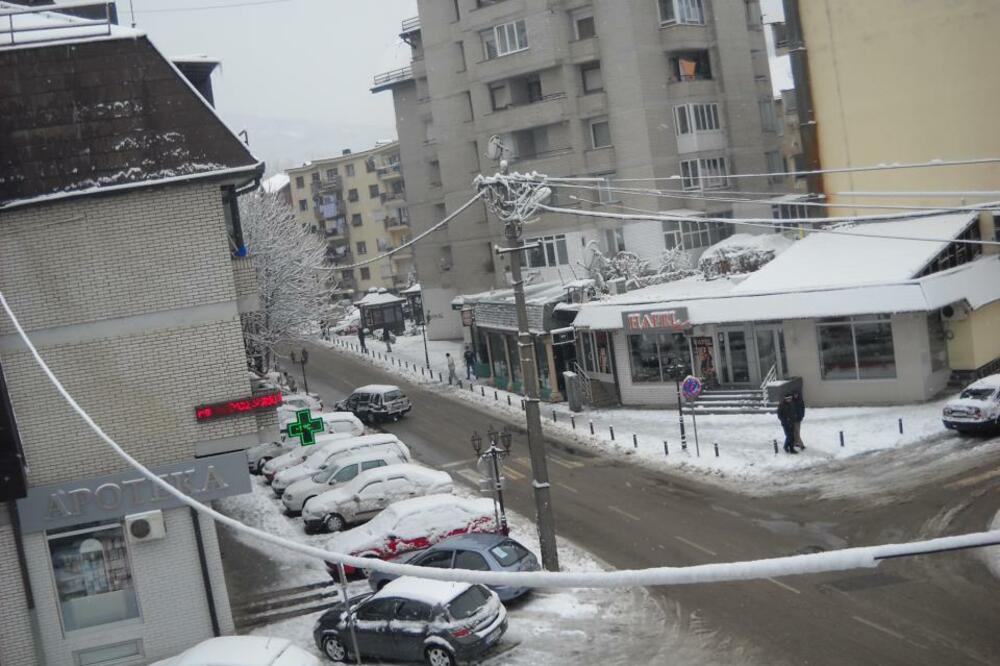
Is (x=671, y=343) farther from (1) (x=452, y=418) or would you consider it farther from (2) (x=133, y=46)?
(2) (x=133, y=46)

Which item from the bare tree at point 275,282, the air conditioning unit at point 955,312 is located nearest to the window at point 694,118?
the bare tree at point 275,282

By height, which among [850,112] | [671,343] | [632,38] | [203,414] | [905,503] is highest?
[632,38]

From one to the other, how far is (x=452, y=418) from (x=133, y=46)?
24.1 m

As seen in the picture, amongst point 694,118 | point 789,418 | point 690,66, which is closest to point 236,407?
point 789,418

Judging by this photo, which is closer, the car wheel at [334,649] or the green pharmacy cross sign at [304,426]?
the car wheel at [334,649]

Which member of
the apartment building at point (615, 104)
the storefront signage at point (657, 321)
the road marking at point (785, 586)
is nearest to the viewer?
the road marking at point (785, 586)

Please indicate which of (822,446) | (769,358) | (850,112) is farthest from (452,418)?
(850,112)

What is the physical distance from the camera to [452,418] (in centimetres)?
3831

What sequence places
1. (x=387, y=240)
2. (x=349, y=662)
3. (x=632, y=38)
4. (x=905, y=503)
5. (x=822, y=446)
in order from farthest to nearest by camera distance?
(x=387, y=240) → (x=632, y=38) → (x=822, y=446) → (x=905, y=503) → (x=349, y=662)

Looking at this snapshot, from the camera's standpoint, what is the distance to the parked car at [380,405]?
38.6 meters

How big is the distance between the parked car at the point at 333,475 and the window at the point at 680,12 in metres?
28.2

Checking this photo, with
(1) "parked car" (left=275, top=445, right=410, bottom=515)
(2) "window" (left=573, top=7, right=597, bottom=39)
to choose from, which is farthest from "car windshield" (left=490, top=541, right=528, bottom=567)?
(2) "window" (left=573, top=7, right=597, bottom=39)

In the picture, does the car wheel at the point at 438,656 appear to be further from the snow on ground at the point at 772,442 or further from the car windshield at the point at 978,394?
the car windshield at the point at 978,394

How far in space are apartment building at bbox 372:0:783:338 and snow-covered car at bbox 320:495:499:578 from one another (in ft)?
78.4
